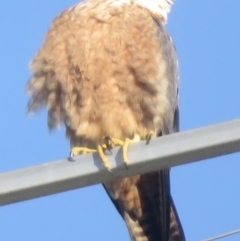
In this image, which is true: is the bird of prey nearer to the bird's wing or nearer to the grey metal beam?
the bird's wing

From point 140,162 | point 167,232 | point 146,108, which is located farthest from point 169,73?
point 140,162

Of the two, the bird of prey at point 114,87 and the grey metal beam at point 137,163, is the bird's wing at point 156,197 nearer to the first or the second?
the bird of prey at point 114,87

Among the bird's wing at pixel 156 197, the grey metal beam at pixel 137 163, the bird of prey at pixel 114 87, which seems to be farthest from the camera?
the bird of prey at pixel 114 87

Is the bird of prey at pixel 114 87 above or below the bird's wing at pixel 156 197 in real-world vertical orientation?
above

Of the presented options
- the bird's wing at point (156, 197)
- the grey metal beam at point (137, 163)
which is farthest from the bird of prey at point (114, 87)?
the grey metal beam at point (137, 163)

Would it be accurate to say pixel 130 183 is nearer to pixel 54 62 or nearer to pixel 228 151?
pixel 54 62

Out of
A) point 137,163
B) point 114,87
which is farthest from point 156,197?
point 137,163

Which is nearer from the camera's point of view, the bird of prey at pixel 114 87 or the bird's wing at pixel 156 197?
the bird's wing at pixel 156 197
